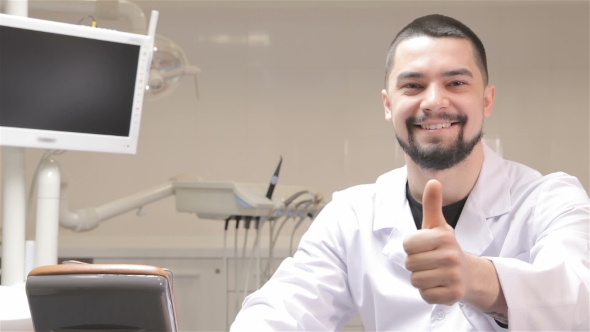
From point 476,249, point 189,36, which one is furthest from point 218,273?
point 476,249

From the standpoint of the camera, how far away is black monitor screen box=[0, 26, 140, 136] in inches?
84.4

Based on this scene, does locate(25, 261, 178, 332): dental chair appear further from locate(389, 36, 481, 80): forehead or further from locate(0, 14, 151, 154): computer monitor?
locate(0, 14, 151, 154): computer monitor

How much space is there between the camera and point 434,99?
1489mm

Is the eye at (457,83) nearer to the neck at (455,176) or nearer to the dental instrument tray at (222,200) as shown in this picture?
the neck at (455,176)

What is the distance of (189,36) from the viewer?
13.7ft

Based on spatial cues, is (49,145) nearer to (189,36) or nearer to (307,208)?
(307,208)

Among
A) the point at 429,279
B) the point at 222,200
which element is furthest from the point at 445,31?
the point at 222,200

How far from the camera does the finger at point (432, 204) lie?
106 cm

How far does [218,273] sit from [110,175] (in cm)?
94

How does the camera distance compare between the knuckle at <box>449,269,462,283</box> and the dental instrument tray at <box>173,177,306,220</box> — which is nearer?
the knuckle at <box>449,269,462,283</box>

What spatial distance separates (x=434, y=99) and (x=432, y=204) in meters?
0.46

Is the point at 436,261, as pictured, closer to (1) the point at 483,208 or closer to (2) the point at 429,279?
(2) the point at 429,279

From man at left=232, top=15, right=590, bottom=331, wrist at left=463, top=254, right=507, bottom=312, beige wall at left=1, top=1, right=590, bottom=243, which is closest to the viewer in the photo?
wrist at left=463, top=254, right=507, bottom=312

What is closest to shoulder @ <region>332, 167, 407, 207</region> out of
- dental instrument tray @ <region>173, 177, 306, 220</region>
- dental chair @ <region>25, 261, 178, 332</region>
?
dental chair @ <region>25, 261, 178, 332</region>
